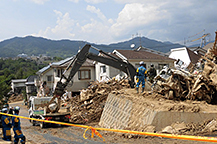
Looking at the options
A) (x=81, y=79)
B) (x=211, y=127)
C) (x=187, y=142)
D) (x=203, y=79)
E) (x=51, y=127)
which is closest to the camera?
(x=187, y=142)

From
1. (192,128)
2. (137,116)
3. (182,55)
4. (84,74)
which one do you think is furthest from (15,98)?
(192,128)

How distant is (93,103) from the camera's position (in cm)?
1608

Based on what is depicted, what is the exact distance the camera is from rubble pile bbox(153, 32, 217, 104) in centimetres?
1126

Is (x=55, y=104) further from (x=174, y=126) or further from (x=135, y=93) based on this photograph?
(x=174, y=126)

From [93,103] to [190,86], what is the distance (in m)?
7.39

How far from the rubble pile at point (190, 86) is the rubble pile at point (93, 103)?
3.88 m

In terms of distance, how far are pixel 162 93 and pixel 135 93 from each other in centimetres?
186

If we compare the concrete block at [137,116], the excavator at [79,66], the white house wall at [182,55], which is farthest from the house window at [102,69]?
the concrete block at [137,116]

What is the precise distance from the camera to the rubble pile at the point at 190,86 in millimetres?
11258

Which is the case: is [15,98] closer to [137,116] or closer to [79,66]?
[79,66]

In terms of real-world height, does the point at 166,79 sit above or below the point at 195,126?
above

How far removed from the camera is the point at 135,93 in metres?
13.1

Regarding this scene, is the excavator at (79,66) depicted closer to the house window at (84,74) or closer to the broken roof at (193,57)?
the house window at (84,74)

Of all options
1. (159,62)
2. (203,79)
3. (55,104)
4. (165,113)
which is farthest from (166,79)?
(159,62)
